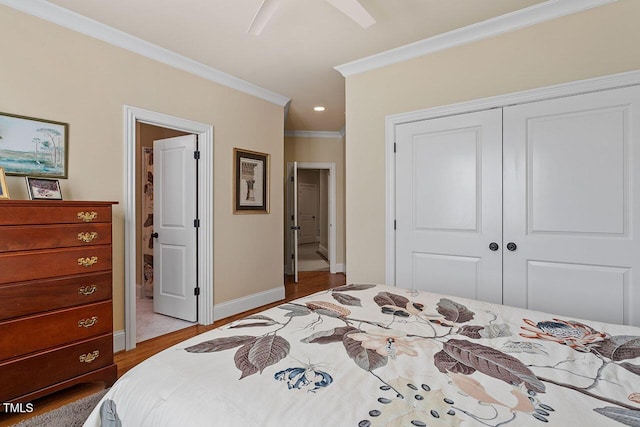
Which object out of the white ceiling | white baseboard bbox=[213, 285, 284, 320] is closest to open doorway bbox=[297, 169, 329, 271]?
white baseboard bbox=[213, 285, 284, 320]

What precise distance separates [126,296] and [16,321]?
0.95 meters

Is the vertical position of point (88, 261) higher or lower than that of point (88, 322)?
higher

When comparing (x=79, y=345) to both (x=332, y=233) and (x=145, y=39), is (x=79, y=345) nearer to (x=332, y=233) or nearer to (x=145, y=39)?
(x=145, y=39)

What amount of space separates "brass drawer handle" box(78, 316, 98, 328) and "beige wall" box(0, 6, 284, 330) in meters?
0.60

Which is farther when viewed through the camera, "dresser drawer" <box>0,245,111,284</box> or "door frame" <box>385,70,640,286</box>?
"door frame" <box>385,70,640,286</box>

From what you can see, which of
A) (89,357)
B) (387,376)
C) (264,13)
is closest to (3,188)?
(89,357)

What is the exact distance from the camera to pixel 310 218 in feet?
34.8

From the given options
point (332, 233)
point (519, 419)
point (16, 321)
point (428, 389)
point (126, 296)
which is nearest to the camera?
point (519, 419)

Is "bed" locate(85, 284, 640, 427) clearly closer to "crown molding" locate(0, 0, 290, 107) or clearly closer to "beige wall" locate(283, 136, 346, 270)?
"crown molding" locate(0, 0, 290, 107)

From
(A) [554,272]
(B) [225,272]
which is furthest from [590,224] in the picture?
(B) [225,272]

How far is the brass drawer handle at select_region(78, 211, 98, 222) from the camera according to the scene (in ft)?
6.78

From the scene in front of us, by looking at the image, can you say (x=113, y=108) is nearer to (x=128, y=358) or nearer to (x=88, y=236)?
(x=88, y=236)

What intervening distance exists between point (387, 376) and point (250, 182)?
326 cm

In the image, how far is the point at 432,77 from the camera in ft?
Answer: 9.14
